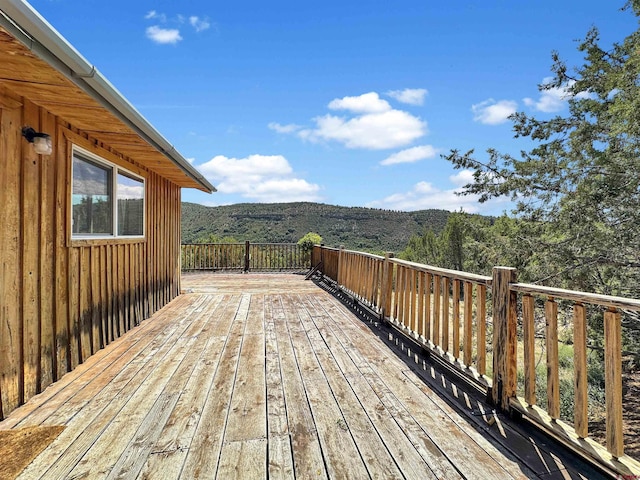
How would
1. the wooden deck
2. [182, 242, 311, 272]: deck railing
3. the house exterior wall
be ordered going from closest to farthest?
the wooden deck < the house exterior wall < [182, 242, 311, 272]: deck railing

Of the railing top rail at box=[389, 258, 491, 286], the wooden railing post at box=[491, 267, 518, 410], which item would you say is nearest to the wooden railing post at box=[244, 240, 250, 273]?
the railing top rail at box=[389, 258, 491, 286]

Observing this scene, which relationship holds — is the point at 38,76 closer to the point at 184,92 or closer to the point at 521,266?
the point at 521,266

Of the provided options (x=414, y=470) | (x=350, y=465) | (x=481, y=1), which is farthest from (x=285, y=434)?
(x=481, y=1)

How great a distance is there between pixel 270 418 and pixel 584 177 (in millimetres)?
5979

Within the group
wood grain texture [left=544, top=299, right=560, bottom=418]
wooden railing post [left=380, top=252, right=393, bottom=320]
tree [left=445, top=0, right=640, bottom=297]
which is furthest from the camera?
tree [left=445, top=0, right=640, bottom=297]

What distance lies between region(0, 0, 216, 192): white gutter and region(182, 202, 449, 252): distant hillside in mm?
26502

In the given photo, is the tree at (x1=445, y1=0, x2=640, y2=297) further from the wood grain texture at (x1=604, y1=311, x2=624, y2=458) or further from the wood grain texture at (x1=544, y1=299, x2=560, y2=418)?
the wood grain texture at (x1=604, y1=311, x2=624, y2=458)

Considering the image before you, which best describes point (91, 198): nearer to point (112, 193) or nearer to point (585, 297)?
point (112, 193)

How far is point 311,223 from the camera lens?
34.2 meters

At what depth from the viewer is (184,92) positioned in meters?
9.88

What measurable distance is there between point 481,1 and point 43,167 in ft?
25.7

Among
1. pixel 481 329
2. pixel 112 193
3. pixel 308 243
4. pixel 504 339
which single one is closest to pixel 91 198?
pixel 112 193

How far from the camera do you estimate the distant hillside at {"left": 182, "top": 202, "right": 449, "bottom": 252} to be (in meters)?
31.2

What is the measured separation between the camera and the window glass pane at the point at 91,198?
3.13 meters
